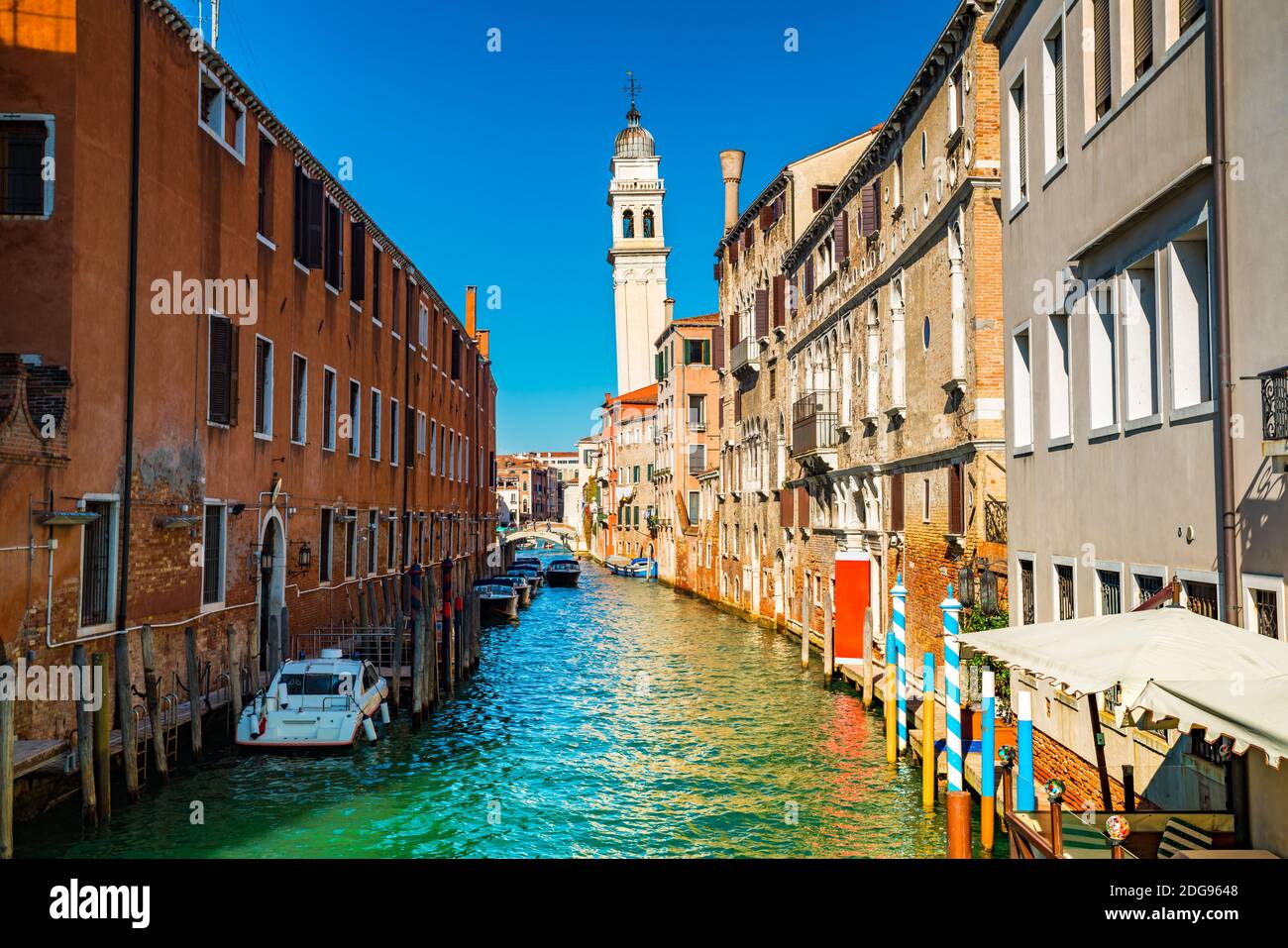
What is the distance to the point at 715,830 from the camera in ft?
34.7

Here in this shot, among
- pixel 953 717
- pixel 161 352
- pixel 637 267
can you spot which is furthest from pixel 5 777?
pixel 637 267

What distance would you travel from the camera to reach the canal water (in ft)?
32.6

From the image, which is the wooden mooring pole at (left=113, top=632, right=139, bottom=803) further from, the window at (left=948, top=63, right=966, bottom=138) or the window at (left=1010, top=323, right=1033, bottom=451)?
the window at (left=948, top=63, right=966, bottom=138)

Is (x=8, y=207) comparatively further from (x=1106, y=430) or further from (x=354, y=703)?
(x=1106, y=430)

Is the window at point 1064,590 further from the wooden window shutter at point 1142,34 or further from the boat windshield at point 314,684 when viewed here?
the boat windshield at point 314,684

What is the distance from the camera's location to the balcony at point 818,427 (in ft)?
69.4

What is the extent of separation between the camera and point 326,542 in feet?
61.7

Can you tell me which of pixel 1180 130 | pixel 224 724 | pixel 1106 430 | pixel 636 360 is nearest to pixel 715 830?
pixel 1106 430

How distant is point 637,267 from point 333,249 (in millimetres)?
56726

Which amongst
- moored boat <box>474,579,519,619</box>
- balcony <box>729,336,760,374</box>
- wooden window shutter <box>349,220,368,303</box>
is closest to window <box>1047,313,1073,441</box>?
wooden window shutter <box>349,220,368,303</box>

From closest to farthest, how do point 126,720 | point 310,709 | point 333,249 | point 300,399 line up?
point 126,720, point 310,709, point 300,399, point 333,249

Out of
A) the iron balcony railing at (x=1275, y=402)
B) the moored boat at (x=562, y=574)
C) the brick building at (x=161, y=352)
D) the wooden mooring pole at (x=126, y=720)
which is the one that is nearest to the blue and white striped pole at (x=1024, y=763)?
the iron balcony railing at (x=1275, y=402)

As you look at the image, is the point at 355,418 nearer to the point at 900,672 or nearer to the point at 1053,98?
the point at 900,672
